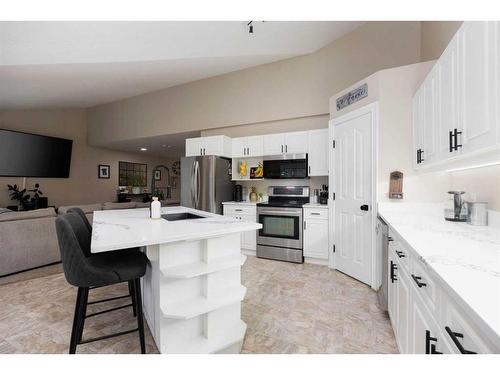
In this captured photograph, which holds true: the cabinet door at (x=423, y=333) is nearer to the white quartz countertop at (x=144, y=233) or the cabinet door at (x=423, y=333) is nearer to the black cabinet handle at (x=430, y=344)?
the black cabinet handle at (x=430, y=344)

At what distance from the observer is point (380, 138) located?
276 cm

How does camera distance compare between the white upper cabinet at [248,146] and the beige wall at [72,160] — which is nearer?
the white upper cabinet at [248,146]

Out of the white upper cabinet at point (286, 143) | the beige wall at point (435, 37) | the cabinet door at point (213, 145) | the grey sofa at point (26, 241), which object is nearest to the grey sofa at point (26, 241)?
the grey sofa at point (26, 241)

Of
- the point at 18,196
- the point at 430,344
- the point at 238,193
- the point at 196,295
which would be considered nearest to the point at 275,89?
the point at 238,193

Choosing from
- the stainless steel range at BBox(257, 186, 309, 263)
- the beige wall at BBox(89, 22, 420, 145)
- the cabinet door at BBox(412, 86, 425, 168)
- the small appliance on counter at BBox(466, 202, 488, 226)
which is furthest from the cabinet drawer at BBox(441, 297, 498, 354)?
the beige wall at BBox(89, 22, 420, 145)

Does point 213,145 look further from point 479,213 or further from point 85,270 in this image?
point 479,213

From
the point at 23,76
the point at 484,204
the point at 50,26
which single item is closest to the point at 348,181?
the point at 484,204

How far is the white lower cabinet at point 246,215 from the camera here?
4168 millimetres

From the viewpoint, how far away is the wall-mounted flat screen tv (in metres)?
5.57

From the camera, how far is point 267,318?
2.21 metres

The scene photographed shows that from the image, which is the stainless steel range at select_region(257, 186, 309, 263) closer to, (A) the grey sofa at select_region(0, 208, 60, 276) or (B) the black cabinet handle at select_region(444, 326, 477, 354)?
(B) the black cabinet handle at select_region(444, 326, 477, 354)

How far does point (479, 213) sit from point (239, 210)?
3.17 m

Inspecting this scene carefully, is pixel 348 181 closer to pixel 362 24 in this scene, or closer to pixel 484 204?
pixel 484 204

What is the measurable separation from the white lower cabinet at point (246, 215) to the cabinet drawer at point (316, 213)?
3.00ft
